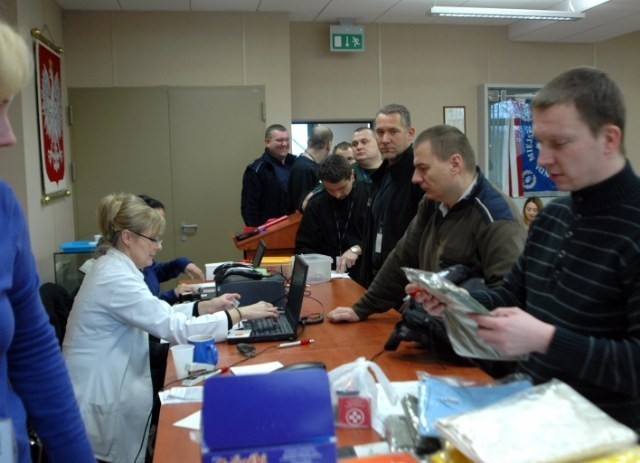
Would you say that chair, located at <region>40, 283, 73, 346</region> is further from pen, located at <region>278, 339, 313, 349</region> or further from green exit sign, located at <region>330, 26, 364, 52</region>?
green exit sign, located at <region>330, 26, 364, 52</region>

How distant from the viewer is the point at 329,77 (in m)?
5.93

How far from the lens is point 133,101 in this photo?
5168 mm

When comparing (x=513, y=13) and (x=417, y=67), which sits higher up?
(x=513, y=13)

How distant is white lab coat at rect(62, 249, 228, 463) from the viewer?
214 centimetres

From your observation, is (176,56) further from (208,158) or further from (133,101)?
(208,158)

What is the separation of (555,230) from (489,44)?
18.0 feet

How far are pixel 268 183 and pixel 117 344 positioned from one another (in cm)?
287

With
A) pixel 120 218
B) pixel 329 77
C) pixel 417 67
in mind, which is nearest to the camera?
pixel 120 218

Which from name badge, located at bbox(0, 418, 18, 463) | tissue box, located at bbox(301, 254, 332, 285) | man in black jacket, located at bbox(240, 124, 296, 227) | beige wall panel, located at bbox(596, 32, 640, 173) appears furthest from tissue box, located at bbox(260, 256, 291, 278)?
beige wall panel, located at bbox(596, 32, 640, 173)

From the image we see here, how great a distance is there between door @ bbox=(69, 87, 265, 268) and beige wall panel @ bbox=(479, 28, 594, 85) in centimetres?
275

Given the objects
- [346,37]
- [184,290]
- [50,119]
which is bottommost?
[184,290]

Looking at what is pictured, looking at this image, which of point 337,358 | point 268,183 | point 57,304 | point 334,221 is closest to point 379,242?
point 334,221

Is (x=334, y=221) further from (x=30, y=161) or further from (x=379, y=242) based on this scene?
(x=30, y=161)

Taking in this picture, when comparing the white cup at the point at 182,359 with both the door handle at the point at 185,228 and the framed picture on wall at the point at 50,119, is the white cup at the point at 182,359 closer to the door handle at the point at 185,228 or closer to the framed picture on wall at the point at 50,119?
the framed picture on wall at the point at 50,119
